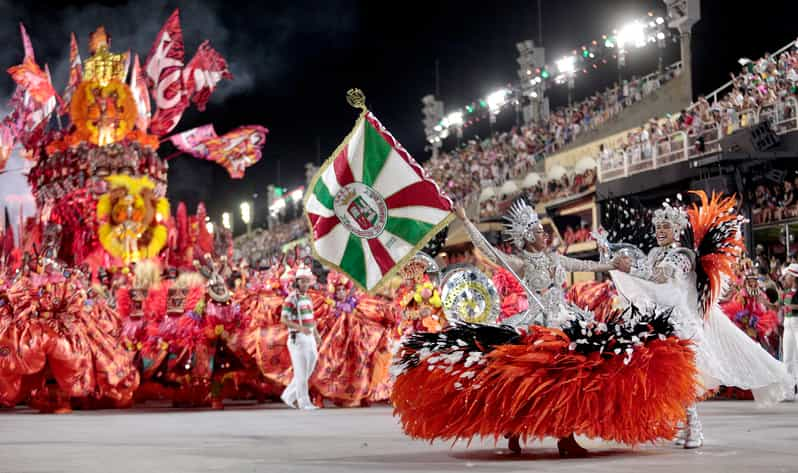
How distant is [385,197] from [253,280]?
832 cm

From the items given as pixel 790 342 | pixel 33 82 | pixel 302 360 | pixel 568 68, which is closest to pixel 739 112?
pixel 790 342

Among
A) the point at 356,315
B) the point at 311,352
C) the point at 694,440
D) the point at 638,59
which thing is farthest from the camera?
the point at 638,59

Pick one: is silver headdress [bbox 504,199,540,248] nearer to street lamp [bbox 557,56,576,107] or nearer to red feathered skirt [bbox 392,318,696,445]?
red feathered skirt [bbox 392,318,696,445]

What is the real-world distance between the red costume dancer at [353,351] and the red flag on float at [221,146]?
1937 centimetres

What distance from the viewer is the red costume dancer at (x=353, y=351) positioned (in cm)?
1334

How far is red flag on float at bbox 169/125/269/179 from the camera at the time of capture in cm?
3269

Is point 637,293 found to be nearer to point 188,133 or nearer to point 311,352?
point 311,352

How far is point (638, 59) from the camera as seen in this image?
3491 cm

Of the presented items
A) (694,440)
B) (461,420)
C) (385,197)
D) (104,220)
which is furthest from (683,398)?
(104,220)

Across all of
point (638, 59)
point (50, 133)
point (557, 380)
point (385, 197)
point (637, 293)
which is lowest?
point (557, 380)

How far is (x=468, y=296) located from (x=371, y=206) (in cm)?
304

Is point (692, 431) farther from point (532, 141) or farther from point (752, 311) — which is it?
point (532, 141)

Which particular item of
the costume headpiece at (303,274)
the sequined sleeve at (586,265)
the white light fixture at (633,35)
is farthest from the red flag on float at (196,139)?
the sequined sleeve at (586,265)

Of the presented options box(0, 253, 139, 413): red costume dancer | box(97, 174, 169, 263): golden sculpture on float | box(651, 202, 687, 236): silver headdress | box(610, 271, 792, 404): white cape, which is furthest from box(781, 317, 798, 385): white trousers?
box(97, 174, 169, 263): golden sculpture on float
